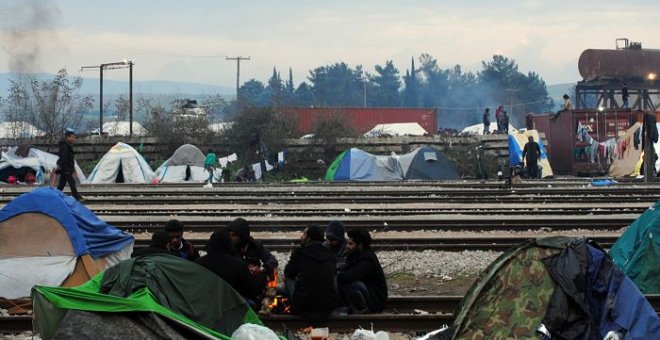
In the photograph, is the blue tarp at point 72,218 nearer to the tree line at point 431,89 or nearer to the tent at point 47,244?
the tent at point 47,244

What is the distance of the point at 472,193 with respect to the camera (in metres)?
24.4

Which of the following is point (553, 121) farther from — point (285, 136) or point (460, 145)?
point (285, 136)

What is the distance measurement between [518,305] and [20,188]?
875 inches

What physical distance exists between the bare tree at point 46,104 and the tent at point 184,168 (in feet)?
34.3

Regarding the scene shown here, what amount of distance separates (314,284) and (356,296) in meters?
0.66

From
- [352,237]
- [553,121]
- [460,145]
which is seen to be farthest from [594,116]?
[352,237]

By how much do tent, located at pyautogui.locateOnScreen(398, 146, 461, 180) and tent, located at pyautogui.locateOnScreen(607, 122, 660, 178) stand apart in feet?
20.5

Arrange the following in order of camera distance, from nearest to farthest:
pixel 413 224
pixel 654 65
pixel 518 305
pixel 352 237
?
1. pixel 518 305
2. pixel 352 237
3. pixel 413 224
4. pixel 654 65

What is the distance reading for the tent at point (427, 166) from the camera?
107ft

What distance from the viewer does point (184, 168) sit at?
33156 millimetres

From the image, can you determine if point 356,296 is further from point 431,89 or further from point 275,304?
point 431,89

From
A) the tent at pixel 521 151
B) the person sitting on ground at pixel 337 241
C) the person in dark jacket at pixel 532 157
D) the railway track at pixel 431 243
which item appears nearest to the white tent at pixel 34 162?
the person in dark jacket at pixel 532 157

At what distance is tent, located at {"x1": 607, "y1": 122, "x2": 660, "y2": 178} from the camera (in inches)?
1313

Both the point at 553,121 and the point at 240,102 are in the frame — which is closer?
the point at 553,121
